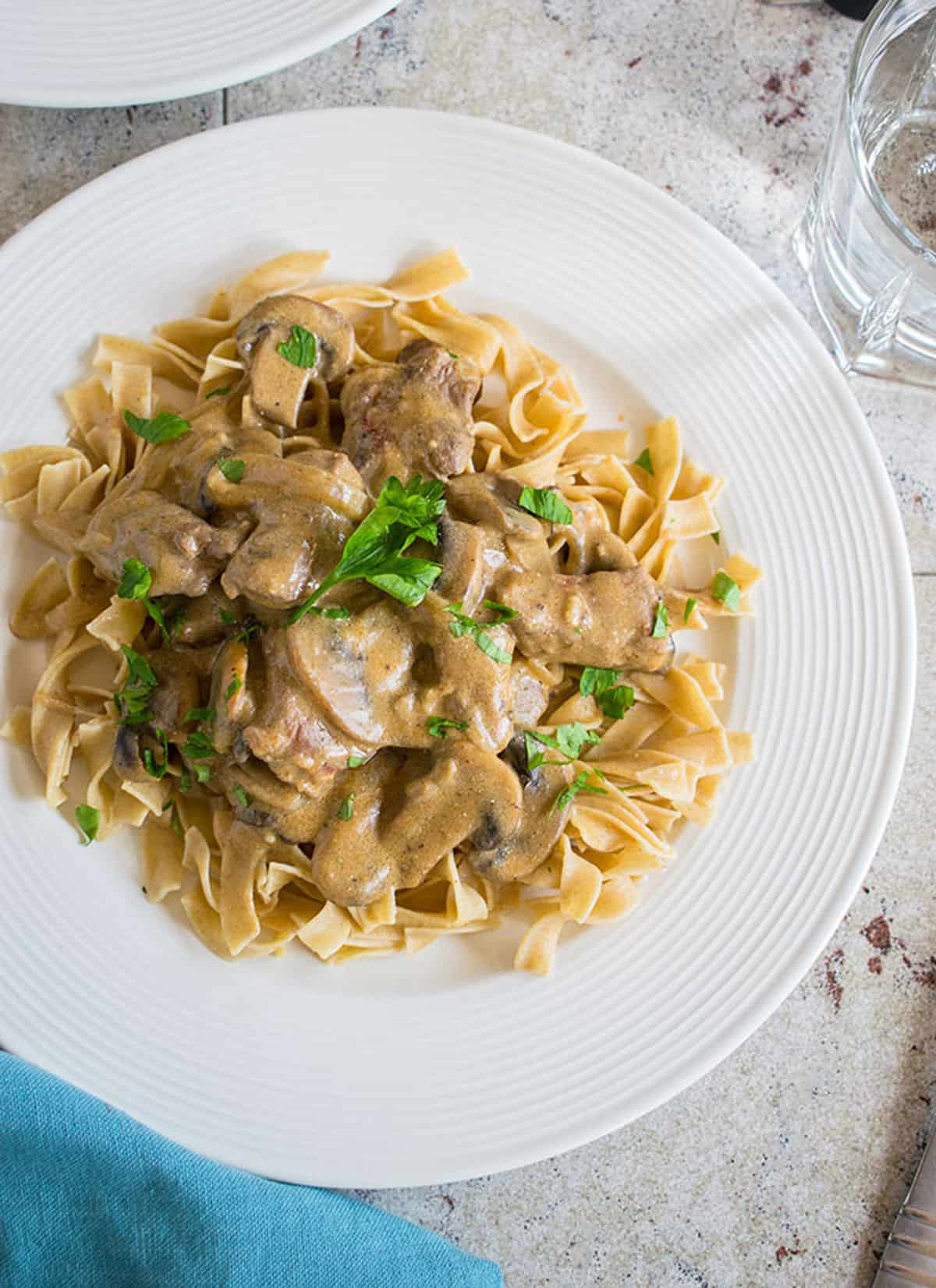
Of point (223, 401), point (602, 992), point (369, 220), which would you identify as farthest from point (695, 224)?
point (602, 992)

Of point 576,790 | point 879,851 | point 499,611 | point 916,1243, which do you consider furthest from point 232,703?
point 916,1243

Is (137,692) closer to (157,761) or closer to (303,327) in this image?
(157,761)

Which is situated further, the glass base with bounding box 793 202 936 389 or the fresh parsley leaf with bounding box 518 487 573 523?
the glass base with bounding box 793 202 936 389

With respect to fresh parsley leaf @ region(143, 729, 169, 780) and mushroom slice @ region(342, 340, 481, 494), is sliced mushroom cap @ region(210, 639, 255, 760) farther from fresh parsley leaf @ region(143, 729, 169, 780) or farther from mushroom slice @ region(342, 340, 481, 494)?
mushroom slice @ region(342, 340, 481, 494)

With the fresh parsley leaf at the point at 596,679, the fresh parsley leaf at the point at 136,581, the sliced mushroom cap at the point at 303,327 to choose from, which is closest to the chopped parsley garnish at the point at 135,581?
the fresh parsley leaf at the point at 136,581

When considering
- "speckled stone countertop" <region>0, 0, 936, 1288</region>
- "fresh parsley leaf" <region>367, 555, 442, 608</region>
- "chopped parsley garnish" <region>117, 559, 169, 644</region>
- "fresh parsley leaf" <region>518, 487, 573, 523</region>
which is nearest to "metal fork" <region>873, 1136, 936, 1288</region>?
"speckled stone countertop" <region>0, 0, 936, 1288</region>

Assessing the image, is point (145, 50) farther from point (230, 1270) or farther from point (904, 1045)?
point (904, 1045)

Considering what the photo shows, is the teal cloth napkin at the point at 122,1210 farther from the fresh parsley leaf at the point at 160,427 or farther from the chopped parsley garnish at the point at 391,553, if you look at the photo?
the fresh parsley leaf at the point at 160,427
